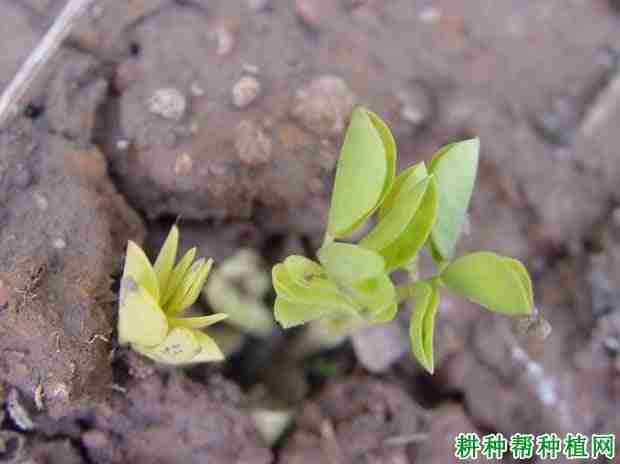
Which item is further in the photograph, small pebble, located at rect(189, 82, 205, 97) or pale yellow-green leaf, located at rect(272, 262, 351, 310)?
small pebble, located at rect(189, 82, 205, 97)

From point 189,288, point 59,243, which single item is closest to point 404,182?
point 189,288

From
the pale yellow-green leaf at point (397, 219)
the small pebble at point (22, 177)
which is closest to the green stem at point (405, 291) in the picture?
the pale yellow-green leaf at point (397, 219)

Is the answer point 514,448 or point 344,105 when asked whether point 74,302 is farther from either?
point 514,448

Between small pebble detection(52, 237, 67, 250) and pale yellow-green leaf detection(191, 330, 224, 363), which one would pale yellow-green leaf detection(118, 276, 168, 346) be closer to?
pale yellow-green leaf detection(191, 330, 224, 363)

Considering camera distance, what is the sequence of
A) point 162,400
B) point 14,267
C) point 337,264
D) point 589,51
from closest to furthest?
point 337,264
point 14,267
point 162,400
point 589,51

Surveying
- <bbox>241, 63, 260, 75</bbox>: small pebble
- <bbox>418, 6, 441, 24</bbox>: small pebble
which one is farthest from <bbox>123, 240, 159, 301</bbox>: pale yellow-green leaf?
<bbox>418, 6, 441, 24</bbox>: small pebble

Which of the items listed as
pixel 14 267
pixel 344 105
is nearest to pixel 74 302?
pixel 14 267

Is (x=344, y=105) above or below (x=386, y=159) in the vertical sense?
below
